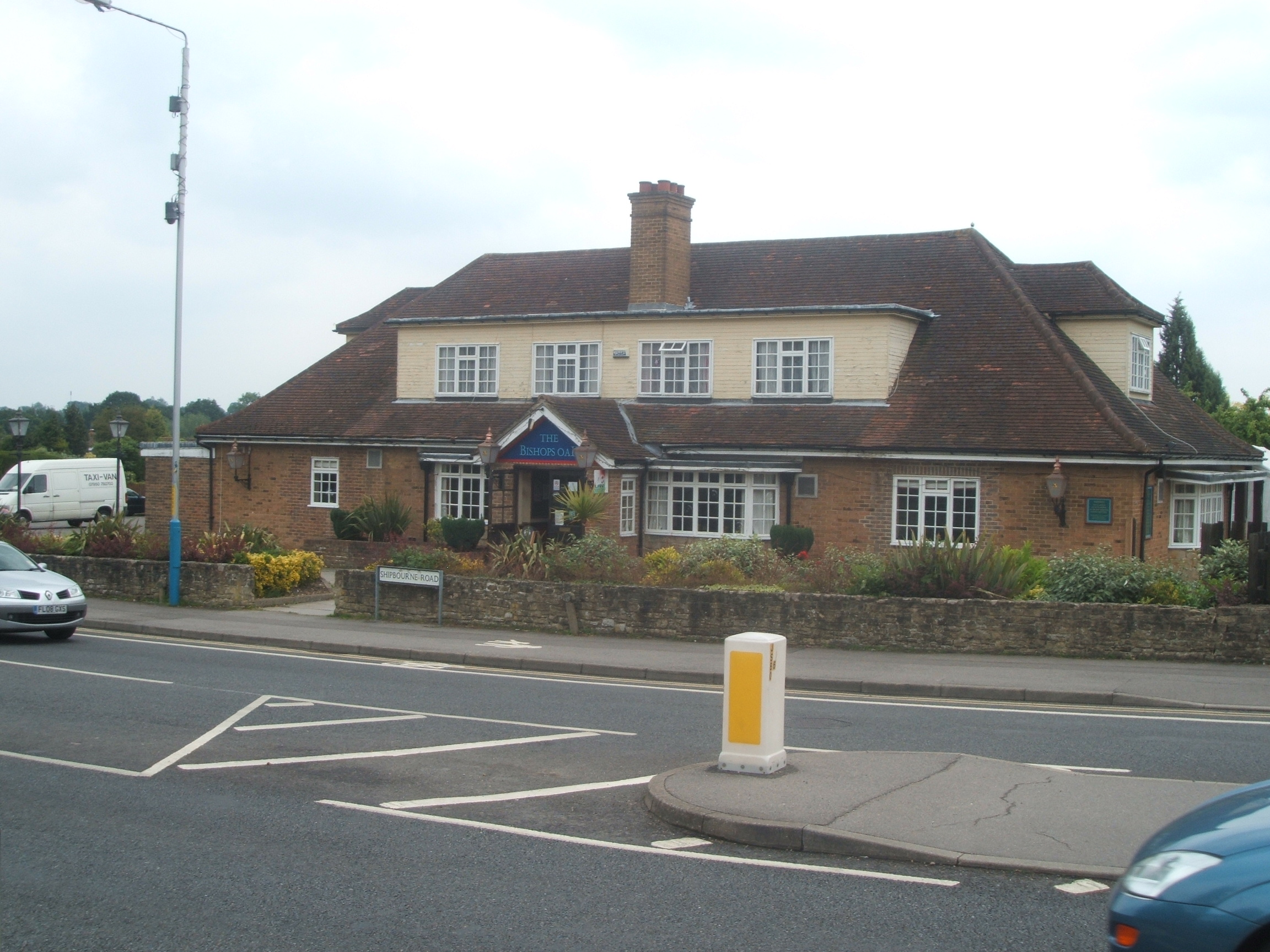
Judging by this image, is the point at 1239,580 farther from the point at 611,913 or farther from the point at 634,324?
the point at 634,324

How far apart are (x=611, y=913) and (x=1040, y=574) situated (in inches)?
537

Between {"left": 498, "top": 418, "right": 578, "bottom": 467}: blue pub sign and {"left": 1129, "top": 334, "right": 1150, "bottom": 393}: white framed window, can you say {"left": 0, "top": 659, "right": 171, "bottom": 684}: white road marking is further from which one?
{"left": 1129, "top": 334, "right": 1150, "bottom": 393}: white framed window

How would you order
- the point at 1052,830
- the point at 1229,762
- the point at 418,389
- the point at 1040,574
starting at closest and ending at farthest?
the point at 1052,830 → the point at 1229,762 → the point at 1040,574 → the point at 418,389

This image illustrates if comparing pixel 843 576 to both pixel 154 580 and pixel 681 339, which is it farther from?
pixel 154 580

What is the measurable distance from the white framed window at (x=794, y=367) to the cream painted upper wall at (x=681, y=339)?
0.46ft

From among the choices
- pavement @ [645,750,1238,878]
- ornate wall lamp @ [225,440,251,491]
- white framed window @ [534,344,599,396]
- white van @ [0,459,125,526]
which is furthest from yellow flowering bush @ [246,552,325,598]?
white van @ [0,459,125,526]

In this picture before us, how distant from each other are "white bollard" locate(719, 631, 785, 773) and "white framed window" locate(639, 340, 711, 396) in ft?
66.1

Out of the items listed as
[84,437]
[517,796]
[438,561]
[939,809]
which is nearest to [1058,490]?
[438,561]

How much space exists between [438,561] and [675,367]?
10393 millimetres

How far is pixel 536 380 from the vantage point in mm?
30906

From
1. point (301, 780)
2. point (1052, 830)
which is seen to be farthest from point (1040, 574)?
point (301, 780)

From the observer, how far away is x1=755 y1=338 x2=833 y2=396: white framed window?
91.2ft

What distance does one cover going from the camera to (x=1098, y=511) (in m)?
23.5

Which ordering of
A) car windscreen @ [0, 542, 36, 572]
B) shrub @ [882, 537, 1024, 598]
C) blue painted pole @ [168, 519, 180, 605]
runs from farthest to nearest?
blue painted pole @ [168, 519, 180, 605] → car windscreen @ [0, 542, 36, 572] → shrub @ [882, 537, 1024, 598]
